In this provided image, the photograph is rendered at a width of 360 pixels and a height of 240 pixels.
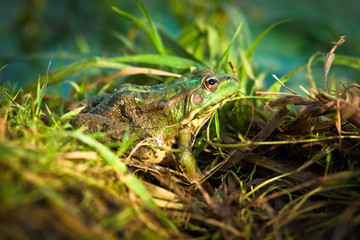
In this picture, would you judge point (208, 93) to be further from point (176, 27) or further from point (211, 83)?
point (176, 27)

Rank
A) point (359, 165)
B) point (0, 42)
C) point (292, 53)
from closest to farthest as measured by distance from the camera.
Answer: point (359, 165) < point (292, 53) < point (0, 42)

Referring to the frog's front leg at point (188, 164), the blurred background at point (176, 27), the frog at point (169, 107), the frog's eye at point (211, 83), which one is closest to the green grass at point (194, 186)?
the frog's front leg at point (188, 164)

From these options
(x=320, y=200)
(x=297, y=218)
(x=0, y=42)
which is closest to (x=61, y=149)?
(x=297, y=218)

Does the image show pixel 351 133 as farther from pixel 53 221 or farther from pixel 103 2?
pixel 103 2

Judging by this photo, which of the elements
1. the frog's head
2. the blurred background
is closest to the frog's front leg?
the frog's head

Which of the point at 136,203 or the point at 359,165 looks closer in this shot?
the point at 136,203

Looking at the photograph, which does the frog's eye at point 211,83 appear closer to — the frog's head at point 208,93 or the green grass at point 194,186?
the frog's head at point 208,93
